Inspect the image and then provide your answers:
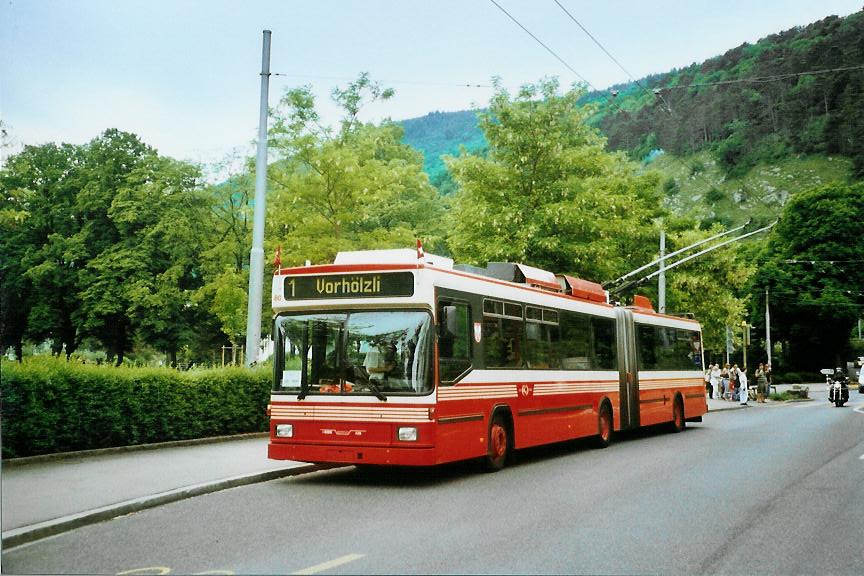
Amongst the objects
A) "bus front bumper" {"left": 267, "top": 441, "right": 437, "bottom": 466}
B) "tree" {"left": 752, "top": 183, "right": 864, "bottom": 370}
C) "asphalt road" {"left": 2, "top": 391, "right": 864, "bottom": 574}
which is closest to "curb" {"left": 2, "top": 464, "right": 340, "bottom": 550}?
"asphalt road" {"left": 2, "top": 391, "right": 864, "bottom": 574}

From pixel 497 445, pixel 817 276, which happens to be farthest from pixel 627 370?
pixel 817 276

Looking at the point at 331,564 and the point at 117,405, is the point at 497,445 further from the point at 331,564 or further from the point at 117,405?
the point at 331,564

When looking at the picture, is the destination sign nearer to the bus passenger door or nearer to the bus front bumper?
the bus front bumper

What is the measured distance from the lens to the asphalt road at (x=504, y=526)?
7348 millimetres

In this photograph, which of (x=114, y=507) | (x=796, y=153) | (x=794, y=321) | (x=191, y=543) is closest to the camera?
(x=191, y=543)

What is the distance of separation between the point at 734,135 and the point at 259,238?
149 meters

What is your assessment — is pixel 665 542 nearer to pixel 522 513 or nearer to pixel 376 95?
pixel 522 513

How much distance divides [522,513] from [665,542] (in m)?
1.93

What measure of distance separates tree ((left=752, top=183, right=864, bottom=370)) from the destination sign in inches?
2705

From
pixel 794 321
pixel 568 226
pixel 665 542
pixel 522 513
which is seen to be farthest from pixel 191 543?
pixel 794 321

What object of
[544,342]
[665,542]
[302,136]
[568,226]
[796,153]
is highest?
[796,153]

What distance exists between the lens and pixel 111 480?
11812 mm

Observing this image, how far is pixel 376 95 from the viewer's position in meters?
45.6

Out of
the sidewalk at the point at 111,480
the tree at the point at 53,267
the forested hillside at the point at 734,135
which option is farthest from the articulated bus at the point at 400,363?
the forested hillside at the point at 734,135
